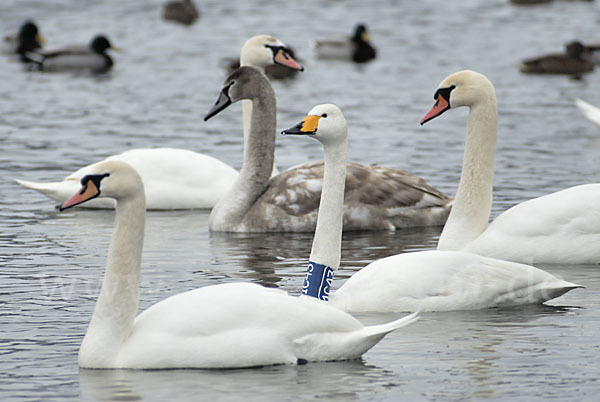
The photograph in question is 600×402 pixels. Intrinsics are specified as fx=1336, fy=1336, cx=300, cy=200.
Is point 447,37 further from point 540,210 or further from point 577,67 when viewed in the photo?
point 540,210

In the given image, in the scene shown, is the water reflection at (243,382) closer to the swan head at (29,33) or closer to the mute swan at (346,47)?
the mute swan at (346,47)

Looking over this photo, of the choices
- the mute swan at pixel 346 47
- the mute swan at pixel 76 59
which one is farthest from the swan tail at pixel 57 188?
the mute swan at pixel 346 47

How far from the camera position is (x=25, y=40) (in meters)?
37.3

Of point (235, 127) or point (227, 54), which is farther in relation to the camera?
point (227, 54)

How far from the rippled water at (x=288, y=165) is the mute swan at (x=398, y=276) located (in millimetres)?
149

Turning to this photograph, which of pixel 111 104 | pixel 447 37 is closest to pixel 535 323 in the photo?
pixel 111 104

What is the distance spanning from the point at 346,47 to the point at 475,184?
2468 centimetres

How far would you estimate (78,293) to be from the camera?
33.5ft

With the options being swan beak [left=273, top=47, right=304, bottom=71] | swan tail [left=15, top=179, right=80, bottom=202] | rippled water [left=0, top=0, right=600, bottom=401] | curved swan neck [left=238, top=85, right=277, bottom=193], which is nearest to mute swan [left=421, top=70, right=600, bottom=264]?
rippled water [left=0, top=0, right=600, bottom=401]

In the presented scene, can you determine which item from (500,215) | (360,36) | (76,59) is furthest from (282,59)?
(360,36)

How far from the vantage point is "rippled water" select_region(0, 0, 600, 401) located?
25.1 feet

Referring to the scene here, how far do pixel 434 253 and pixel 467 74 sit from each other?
2.45 metres

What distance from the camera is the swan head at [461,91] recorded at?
36.9 feet

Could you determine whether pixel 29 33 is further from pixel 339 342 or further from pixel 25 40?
pixel 339 342
